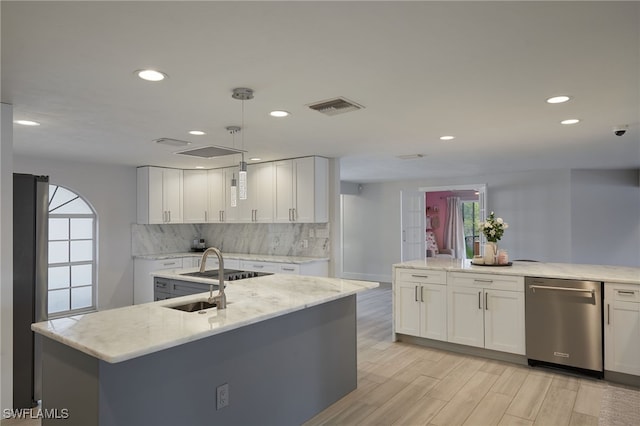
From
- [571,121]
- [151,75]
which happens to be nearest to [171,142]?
[151,75]

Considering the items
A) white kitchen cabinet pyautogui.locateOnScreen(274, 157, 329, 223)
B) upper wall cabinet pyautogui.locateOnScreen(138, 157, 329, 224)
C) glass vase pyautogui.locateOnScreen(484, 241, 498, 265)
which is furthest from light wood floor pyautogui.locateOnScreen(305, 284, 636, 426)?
upper wall cabinet pyautogui.locateOnScreen(138, 157, 329, 224)

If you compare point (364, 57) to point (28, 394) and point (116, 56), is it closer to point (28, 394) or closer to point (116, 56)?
point (116, 56)

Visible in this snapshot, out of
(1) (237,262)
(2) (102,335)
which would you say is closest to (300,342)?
(2) (102,335)

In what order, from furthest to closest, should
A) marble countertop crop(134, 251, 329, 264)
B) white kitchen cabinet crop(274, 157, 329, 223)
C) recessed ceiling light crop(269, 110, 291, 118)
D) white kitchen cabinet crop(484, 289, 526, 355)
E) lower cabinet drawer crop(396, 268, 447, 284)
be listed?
marble countertop crop(134, 251, 329, 264)
white kitchen cabinet crop(274, 157, 329, 223)
lower cabinet drawer crop(396, 268, 447, 284)
white kitchen cabinet crop(484, 289, 526, 355)
recessed ceiling light crop(269, 110, 291, 118)

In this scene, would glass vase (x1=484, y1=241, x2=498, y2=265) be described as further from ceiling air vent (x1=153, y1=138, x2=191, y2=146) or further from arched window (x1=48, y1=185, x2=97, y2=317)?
arched window (x1=48, y1=185, x2=97, y2=317)

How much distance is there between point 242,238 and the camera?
6641 millimetres

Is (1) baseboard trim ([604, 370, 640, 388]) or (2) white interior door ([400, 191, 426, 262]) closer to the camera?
(1) baseboard trim ([604, 370, 640, 388])

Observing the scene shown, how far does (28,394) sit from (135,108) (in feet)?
7.54

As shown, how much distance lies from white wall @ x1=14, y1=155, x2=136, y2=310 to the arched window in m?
0.14

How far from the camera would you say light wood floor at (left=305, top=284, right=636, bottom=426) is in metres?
2.74

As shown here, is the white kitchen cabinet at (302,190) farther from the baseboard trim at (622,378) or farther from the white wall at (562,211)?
the white wall at (562,211)

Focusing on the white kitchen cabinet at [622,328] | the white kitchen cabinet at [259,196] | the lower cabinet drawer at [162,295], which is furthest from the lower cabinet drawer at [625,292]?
the lower cabinet drawer at [162,295]

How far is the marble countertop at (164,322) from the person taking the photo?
5.48 feet

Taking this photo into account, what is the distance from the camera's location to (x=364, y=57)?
201cm
